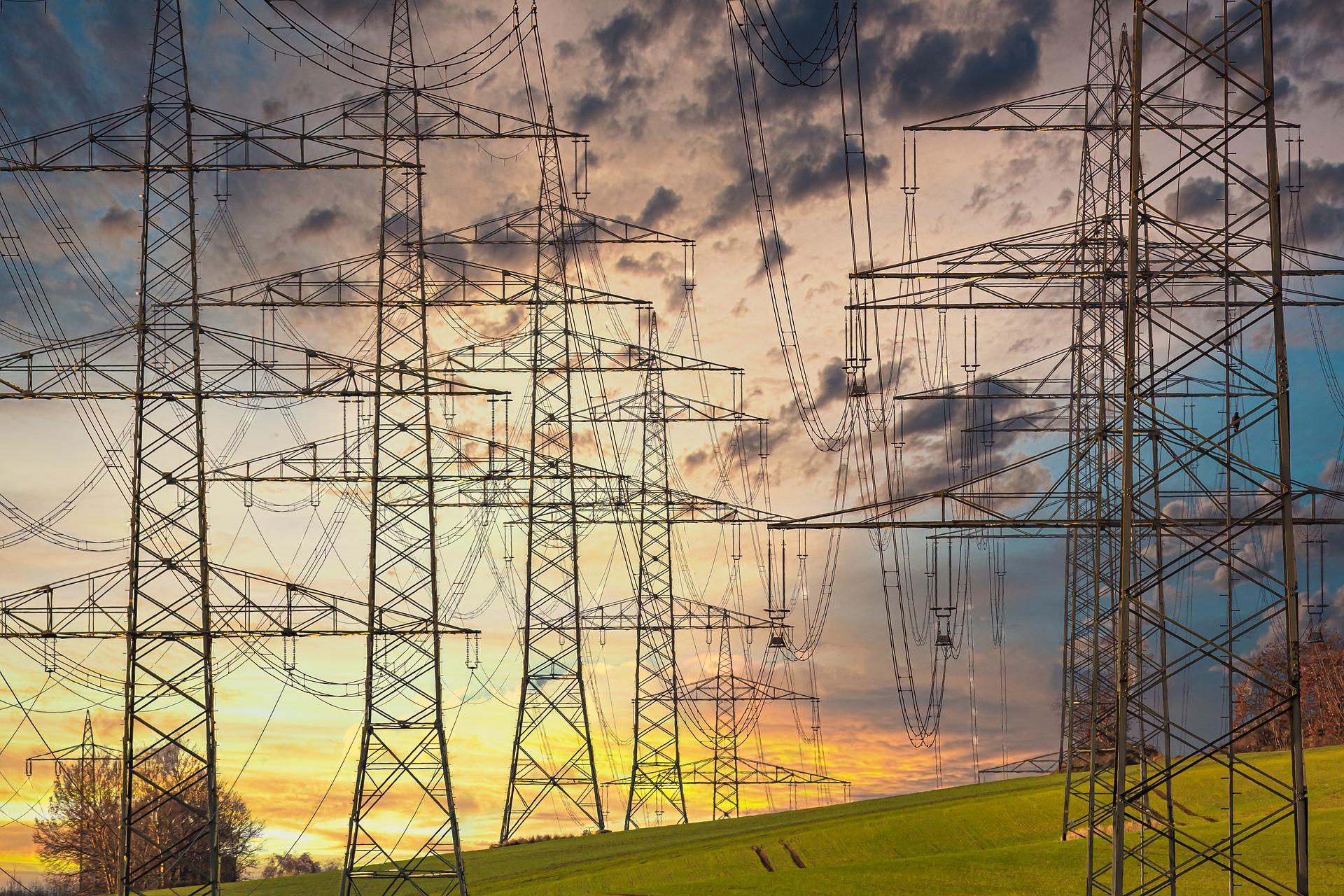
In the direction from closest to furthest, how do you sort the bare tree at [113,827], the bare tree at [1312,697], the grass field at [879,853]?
the grass field at [879,853], the bare tree at [113,827], the bare tree at [1312,697]

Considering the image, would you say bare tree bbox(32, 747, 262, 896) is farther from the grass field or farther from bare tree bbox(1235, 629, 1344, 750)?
bare tree bbox(1235, 629, 1344, 750)

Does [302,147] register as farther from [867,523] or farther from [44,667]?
[867,523]

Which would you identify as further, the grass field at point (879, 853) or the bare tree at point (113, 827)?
the bare tree at point (113, 827)

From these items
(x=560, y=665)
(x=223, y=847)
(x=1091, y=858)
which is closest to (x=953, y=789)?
(x=560, y=665)

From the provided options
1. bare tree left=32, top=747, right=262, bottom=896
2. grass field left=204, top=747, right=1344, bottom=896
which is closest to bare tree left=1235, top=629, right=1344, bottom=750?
grass field left=204, top=747, right=1344, bottom=896

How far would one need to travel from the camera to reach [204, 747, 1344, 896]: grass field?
28141mm

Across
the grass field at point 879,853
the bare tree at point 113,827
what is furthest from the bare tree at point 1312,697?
the bare tree at point 113,827

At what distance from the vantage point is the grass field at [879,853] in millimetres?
28141

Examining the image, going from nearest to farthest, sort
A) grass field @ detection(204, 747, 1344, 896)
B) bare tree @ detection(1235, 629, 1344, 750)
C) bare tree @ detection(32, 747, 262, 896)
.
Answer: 1. grass field @ detection(204, 747, 1344, 896)
2. bare tree @ detection(32, 747, 262, 896)
3. bare tree @ detection(1235, 629, 1344, 750)

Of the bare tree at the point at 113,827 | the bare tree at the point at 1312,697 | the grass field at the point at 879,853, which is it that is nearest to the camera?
the grass field at the point at 879,853

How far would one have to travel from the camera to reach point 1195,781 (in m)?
40.9

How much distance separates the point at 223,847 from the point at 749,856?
119 feet

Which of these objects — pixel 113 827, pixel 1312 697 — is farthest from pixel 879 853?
pixel 1312 697

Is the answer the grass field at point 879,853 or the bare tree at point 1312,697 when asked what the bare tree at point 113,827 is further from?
the bare tree at point 1312,697
